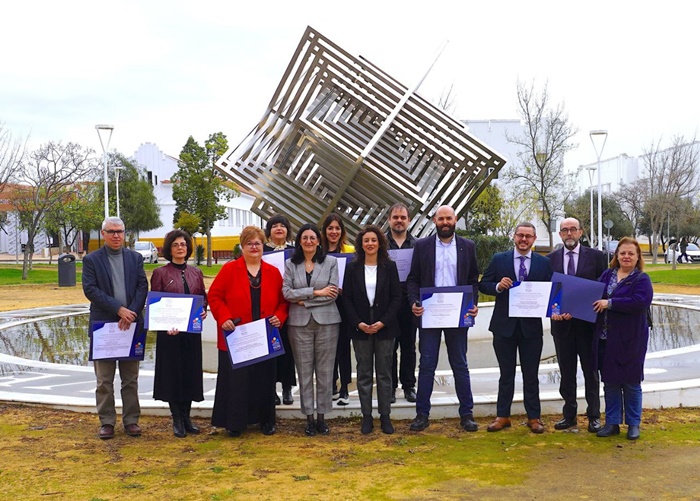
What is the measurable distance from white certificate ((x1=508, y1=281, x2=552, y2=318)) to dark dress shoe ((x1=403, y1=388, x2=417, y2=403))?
4.86 ft

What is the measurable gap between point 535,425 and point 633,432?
2.66 ft

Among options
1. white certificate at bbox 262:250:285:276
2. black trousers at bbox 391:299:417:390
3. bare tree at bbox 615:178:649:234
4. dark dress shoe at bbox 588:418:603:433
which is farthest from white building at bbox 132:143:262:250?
dark dress shoe at bbox 588:418:603:433

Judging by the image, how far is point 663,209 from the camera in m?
39.1

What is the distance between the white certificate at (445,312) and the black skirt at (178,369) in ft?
6.94

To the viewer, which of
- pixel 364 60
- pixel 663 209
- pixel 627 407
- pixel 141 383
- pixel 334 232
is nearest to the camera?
pixel 627 407

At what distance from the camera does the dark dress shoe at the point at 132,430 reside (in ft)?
21.8

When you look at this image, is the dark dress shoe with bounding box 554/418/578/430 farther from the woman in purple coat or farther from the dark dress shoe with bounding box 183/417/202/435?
the dark dress shoe with bounding box 183/417/202/435

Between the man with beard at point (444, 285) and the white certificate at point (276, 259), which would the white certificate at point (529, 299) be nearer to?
the man with beard at point (444, 285)

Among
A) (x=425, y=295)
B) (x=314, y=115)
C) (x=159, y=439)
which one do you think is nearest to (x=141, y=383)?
(x=159, y=439)

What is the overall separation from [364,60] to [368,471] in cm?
759

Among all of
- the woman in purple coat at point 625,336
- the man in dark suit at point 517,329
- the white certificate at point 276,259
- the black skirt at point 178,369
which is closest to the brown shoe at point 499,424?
the man in dark suit at point 517,329

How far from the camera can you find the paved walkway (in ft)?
23.6

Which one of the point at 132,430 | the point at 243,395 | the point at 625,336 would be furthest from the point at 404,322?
the point at 132,430

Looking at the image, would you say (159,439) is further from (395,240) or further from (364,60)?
(364,60)
